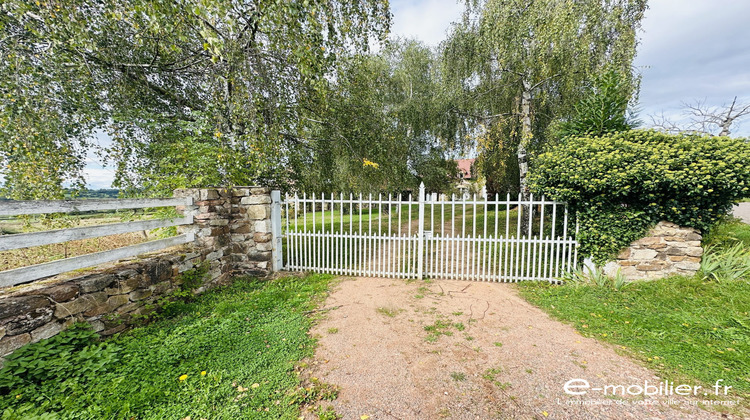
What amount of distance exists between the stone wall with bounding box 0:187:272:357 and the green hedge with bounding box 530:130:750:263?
5.15 m

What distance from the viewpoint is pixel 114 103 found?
191 inches

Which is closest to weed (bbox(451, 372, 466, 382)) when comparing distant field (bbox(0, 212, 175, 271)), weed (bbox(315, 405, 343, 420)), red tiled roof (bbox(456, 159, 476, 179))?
weed (bbox(315, 405, 343, 420))

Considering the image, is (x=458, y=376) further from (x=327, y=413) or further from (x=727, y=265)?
(x=727, y=265)

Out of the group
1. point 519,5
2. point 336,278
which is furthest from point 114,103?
point 519,5

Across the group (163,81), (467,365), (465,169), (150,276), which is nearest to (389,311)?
(467,365)

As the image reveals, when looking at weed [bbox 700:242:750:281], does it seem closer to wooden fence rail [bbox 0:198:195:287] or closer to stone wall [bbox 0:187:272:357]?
stone wall [bbox 0:187:272:357]

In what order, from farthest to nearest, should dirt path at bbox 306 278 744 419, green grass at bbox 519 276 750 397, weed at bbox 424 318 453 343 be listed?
1. weed at bbox 424 318 453 343
2. green grass at bbox 519 276 750 397
3. dirt path at bbox 306 278 744 419

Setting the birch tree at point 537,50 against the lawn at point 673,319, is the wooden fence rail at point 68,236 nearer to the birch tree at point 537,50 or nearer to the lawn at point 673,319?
the lawn at point 673,319

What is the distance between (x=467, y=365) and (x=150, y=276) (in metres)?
3.76

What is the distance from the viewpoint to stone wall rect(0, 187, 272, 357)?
2.26m

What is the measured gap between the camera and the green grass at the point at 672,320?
2385 millimetres

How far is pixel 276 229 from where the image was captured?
5102 mm

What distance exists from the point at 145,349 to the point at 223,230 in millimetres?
2357

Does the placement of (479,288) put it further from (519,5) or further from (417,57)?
(417,57)
